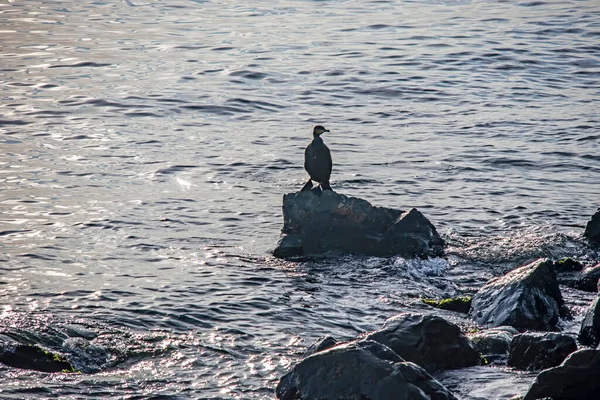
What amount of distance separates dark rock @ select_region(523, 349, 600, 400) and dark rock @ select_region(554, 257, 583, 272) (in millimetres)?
5269

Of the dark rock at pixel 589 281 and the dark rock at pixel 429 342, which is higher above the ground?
the dark rock at pixel 429 342

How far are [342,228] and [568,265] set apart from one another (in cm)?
338

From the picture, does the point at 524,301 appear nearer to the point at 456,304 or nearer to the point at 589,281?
the point at 456,304

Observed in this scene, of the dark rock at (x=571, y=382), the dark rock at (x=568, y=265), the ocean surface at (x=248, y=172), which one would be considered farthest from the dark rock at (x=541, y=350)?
the dark rock at (x=568, y=265)

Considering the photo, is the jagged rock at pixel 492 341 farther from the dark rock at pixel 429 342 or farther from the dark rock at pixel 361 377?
the dark rock at pixel 361 377

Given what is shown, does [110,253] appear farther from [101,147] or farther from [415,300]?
[101,147]

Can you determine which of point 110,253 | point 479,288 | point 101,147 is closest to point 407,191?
point 479,288

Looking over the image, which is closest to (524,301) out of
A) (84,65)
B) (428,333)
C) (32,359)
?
(428,333)

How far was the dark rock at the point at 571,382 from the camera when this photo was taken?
7.43 m

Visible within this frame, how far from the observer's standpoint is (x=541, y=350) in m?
8.80

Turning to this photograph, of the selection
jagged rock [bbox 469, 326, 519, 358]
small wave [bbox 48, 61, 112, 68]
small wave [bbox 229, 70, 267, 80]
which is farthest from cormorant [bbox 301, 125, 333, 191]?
small wave [bbox 48, 61, 112, 68]

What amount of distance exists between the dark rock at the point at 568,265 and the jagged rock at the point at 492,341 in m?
2.97

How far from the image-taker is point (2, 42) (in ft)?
105

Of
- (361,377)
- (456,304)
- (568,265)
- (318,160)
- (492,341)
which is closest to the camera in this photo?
(361,377)
